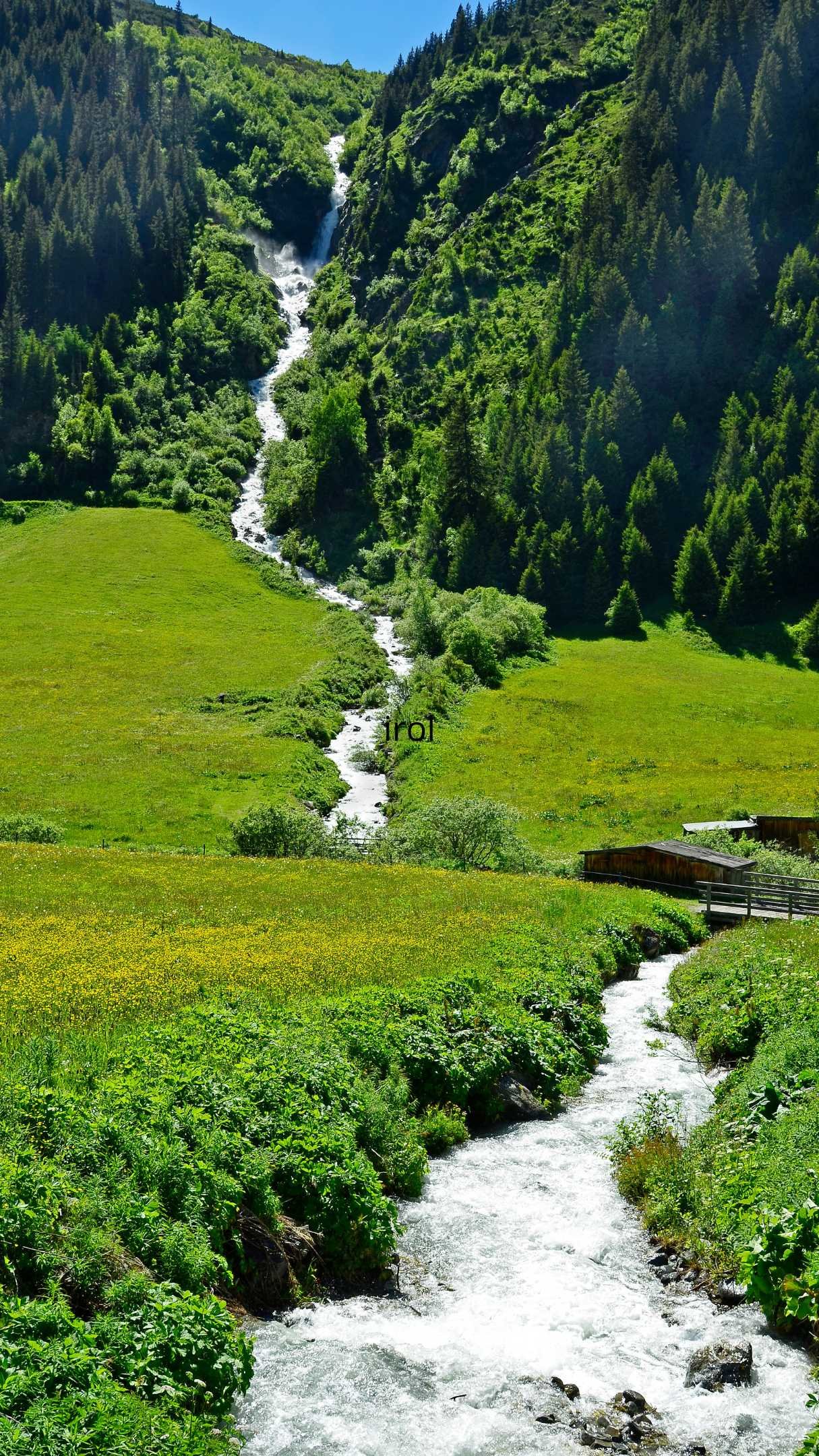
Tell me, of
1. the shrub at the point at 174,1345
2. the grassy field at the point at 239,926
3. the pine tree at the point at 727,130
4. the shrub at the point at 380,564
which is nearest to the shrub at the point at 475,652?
the shrub at the point at 380,564

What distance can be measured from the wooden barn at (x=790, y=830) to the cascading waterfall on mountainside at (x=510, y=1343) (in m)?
46.5

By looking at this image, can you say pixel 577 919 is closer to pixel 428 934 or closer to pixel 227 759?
pixel 428 934

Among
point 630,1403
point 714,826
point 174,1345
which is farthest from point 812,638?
point 174,1345

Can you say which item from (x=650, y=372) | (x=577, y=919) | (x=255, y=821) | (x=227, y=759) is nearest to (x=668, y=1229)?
(x=577, y=919)

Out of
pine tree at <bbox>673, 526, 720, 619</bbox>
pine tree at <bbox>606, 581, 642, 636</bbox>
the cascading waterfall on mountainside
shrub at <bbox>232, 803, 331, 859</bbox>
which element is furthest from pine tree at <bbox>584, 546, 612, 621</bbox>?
the cascading waterfall on mountainside

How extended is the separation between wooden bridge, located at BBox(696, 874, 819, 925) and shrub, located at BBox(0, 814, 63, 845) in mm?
35356

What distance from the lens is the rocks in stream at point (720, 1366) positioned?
1286 cm

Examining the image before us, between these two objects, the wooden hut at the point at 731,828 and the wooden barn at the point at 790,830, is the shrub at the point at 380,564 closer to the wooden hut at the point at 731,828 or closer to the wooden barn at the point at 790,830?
the wooden hut at the point at 731,828

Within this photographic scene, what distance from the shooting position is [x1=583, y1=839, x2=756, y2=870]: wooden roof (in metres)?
51.4

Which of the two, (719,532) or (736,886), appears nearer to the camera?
(736,886)

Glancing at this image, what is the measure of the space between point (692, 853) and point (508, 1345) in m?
42.5

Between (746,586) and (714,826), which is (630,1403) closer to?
(714,826)

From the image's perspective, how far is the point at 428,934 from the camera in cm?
3189

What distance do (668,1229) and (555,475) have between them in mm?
138527
